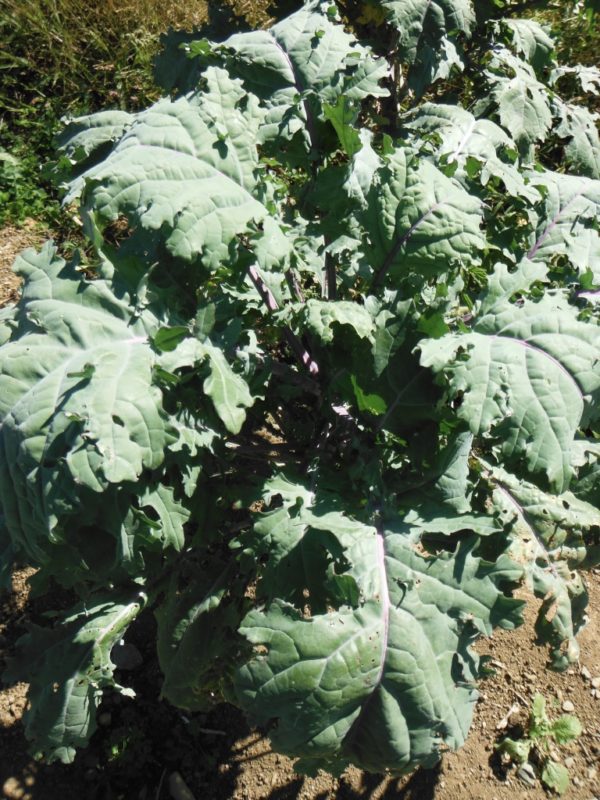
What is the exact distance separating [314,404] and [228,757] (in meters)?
1.46

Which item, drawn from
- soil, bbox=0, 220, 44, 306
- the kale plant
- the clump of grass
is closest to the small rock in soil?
the kale plant

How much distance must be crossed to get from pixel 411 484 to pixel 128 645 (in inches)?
61.1

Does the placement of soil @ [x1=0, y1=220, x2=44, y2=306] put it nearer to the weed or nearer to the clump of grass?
the clump of grass

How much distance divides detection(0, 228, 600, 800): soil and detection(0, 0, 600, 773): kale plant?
43 cm

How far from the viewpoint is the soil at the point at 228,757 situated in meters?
2.85

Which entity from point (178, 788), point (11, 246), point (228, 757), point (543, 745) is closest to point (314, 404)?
point (228, 757)

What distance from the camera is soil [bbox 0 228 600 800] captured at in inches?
112

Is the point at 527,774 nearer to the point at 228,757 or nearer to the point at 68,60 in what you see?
the point at 228,757

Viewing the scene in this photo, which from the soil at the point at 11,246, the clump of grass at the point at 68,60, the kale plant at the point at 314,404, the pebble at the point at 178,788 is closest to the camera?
the kale plant at the point at 314,404

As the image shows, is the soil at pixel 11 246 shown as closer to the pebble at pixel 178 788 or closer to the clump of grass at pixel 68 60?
the clump of grass at pixel 68 60

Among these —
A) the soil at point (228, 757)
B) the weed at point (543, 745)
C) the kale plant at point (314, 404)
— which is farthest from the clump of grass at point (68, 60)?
the weed at point (543, 745)

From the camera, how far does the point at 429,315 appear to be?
209cm

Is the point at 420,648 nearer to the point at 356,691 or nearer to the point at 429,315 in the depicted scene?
the point at 356,691

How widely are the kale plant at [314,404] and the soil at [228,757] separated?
429 millimetres
